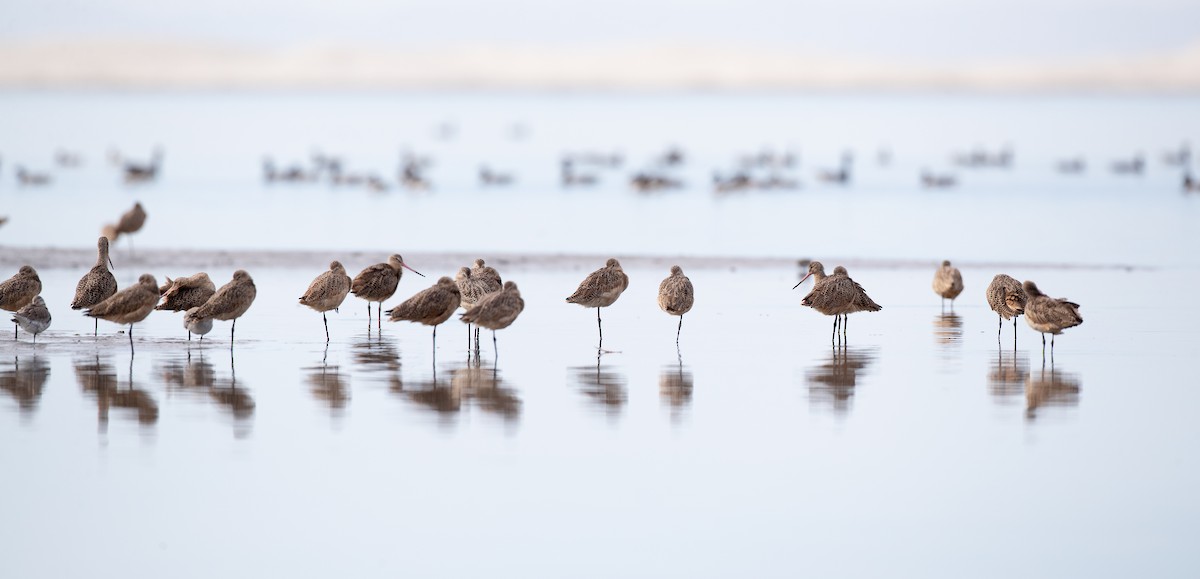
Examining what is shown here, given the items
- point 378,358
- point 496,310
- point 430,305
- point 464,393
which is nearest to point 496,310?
point 496,310

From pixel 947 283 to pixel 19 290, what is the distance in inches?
388

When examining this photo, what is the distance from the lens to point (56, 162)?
192 ft

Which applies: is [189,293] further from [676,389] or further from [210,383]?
[676,389]

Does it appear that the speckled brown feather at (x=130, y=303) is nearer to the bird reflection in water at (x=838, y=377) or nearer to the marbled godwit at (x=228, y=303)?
the marbled godwit at (x=228, y=303)

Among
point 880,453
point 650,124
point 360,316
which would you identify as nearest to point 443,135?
point 650,124

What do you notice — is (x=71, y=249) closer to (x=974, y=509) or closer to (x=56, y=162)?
(x=974, y=509)

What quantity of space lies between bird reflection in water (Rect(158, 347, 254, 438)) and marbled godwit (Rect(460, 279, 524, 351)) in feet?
7.06

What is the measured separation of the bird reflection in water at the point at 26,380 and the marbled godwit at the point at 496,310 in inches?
141

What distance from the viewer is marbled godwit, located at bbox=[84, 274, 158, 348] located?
1472 cm

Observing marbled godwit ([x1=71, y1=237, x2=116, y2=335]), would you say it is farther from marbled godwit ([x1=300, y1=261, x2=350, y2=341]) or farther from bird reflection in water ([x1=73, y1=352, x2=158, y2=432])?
marbled godwit ([x1=300, y1=261, x2=350, y2=341])

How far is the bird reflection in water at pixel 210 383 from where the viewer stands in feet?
40.6

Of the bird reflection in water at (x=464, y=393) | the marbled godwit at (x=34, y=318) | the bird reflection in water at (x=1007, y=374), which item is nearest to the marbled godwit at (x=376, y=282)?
the bird reflection in water at (x=464, y=393)

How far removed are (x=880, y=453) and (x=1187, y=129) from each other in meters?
85.7

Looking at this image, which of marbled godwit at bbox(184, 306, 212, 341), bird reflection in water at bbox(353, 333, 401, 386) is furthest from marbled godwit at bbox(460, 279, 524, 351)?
marbled godwit at bbox(184, 306, 212, 341)
